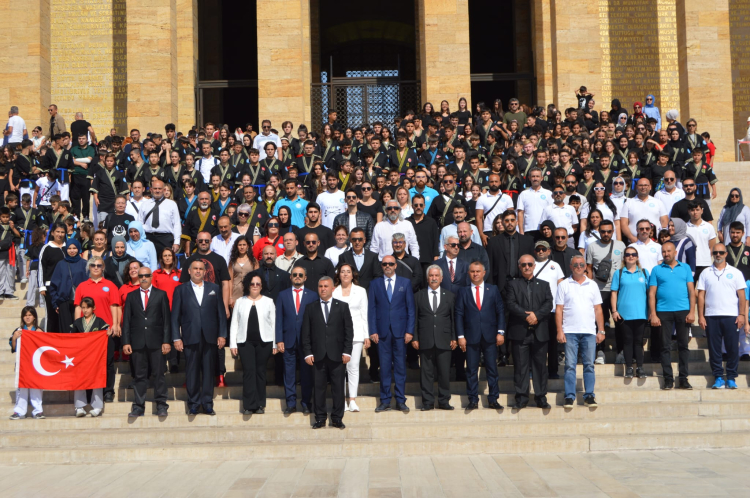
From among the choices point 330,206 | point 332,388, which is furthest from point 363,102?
point 332,388

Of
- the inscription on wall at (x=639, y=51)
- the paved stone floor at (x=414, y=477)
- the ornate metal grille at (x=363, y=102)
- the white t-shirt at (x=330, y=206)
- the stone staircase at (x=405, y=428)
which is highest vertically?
the inscription on wall at (x=639, y=51)

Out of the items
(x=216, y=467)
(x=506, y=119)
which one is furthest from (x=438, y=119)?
(x=216, y=467)

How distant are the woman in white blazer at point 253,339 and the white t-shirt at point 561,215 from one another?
4.46 meters

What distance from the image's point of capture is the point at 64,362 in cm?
1053

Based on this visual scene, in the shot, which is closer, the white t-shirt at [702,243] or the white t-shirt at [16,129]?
the white t-shirt at [702,243]

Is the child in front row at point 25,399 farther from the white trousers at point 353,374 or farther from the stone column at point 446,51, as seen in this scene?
the stone column at point 446,51

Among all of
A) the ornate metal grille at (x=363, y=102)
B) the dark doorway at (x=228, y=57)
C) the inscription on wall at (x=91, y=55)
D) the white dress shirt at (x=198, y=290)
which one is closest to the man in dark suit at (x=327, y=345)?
the white dress shirt at (x=198, y=290)

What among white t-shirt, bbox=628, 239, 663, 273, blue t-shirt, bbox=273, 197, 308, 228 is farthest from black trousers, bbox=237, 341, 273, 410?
white t-shirt, bbox=628, 239, 663, 273

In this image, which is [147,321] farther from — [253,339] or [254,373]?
[254,373]

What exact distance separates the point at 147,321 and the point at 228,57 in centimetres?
1988

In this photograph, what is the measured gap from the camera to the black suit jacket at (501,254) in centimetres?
1155

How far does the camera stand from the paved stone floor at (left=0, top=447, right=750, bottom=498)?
7797 millimetres

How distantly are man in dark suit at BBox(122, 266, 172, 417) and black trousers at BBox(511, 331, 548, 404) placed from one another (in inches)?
163

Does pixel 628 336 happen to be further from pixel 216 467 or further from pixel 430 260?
pixel 216 467
